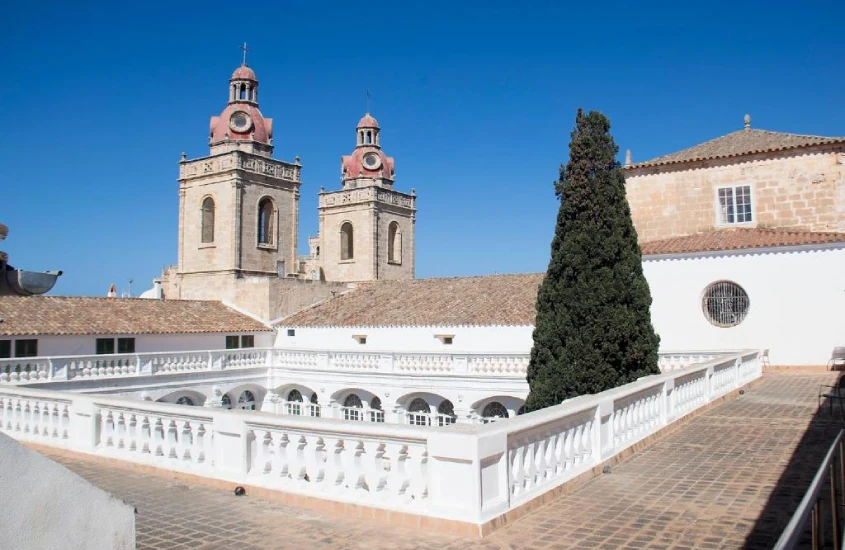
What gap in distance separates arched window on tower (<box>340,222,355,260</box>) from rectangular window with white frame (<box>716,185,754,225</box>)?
28296 mm

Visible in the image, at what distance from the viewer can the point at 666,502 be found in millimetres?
7117

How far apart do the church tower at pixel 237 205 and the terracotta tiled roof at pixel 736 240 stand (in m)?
22.6

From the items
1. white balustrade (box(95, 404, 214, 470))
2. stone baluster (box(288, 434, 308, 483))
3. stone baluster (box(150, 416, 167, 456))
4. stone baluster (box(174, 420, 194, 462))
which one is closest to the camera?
stone baluster (box(288, 434, 308, 483))

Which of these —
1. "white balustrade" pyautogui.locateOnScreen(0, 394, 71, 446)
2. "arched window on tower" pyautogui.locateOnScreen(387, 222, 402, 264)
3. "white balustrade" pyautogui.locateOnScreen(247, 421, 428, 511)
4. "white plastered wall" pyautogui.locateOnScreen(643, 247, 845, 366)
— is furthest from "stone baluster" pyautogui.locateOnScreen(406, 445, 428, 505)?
"arched window on tower" pyautogui.locateOnScreen(387, 222, 402, 264)

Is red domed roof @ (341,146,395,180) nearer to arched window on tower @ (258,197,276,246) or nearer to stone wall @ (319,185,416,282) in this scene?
stone wall @ (319,185,416,282)

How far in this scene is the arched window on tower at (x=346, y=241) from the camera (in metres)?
49.4

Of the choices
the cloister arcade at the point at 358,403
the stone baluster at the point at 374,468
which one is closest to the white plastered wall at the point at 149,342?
the cloister arcade at the point at 358,403

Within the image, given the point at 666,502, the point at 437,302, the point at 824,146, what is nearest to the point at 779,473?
the point at 666,502

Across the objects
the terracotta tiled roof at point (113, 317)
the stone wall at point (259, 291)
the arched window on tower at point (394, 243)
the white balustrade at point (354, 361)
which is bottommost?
the white balustrade at point (354, 361)

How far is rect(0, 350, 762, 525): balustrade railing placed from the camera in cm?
623

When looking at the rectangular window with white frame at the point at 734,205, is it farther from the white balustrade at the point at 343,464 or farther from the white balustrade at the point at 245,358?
the white balustrade at the point at 343,464

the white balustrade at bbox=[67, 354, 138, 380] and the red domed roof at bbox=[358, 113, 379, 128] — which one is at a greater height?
the red domed roof at bbox=[358, 113, 379, 128]

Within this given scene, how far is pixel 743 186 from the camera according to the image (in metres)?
25.7

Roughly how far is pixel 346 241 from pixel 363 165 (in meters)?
5.75
